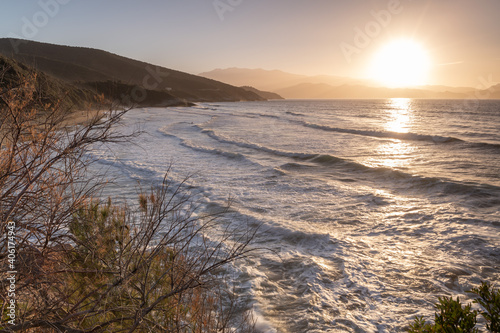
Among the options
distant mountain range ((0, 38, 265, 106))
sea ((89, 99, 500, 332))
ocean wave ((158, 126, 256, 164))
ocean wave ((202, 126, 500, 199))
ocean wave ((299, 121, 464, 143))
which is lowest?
sea ((89, 99, 500, 332))

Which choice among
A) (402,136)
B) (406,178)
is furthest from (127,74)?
(406,178)

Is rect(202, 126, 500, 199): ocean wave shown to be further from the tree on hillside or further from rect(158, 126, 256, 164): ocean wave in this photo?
the tree on hillside

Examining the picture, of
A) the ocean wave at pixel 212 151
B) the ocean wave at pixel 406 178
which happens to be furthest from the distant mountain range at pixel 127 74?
the ocean wave at pixel 406 178

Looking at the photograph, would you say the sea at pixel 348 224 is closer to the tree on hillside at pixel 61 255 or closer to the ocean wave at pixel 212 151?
the ocean wave at pixel 212 151

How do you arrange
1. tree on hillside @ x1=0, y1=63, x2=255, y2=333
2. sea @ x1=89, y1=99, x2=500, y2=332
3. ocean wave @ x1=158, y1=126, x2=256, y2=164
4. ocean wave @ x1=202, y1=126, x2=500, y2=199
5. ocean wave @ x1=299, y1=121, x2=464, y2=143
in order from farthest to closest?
ocean wave @ x1=299, y1=121, x2=464, y2=143, ocean wave @ x1=158, y1=126, x2=256, y2=164, ocean wave @ x1=202, y1=126, x2=500, y2=199, sea @ x1=89, y1=99, x2=500, y2=332, tree on hillside @ x1=0, y1=63, x2=255, y2=333

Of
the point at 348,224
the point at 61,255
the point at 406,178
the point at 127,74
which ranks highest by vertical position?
the point at 127,74

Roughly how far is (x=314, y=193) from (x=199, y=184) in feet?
12.1

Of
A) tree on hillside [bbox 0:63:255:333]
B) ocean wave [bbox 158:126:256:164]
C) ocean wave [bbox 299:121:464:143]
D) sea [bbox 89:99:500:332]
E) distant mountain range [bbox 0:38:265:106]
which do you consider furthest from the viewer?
distant mountain range [bbox 0:38:265:106]

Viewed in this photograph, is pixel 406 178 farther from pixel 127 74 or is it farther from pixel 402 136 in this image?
pixel 127 74

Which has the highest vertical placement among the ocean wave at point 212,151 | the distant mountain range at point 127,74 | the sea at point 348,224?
the distant mountain range at point 127,74

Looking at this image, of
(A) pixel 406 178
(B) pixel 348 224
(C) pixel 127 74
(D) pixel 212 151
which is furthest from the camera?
(C) pixel 127 74

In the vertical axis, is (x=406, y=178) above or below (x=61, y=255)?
below

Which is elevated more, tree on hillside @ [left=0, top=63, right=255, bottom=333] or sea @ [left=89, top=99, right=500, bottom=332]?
tree on hillside @ [left=0, top=63, right=255, bottom=333]

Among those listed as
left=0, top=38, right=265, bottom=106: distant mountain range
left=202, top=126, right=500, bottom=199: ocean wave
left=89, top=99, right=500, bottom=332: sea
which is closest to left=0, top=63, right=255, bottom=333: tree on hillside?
left=89, top=99, right=500, bottom=332: sea
